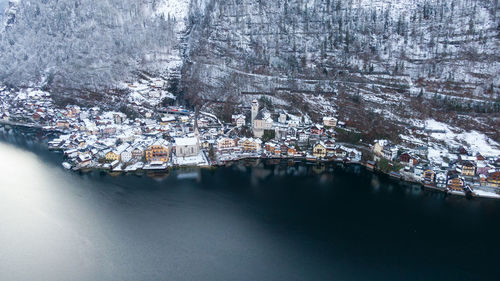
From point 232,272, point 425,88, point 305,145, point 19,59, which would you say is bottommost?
point 232,272

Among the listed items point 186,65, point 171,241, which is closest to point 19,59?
point 186,65

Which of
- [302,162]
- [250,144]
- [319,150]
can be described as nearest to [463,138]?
[319,150]

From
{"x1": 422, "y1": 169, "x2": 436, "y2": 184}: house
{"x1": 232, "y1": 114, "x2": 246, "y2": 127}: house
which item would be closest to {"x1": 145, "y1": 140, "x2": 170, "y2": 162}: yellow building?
{"x1": 232, "y1": 114, "x2": 246, "y2": 127}: house

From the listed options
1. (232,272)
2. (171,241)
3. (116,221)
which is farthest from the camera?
(116,221)

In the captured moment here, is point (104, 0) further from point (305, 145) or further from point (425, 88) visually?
point (425, 88)

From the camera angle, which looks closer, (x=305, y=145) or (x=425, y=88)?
(x=305, y=145)

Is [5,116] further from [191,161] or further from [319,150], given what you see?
[319,150]

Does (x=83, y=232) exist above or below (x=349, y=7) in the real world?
below


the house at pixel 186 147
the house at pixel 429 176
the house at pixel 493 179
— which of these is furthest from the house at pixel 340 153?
the house at pixel 186 147
